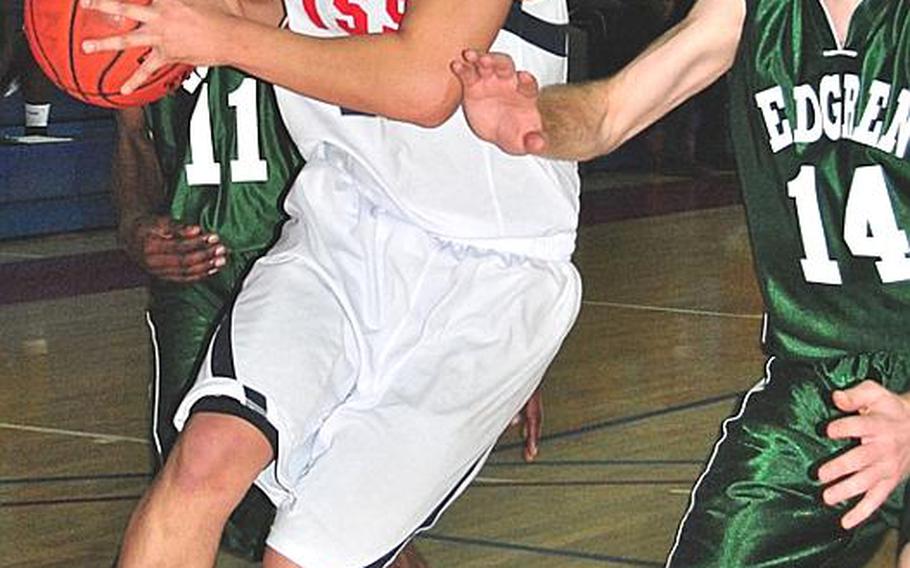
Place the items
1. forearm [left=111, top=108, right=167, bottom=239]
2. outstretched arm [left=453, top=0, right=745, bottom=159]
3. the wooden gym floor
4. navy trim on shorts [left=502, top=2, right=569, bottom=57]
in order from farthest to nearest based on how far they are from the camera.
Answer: the wooden gym floor → forearm [left=111, top=108, right=167, bottom=239] → navy trim on shorts [left=502, top=2, right=569, bottom=57] → outstretched arm [left=453, top=0, right=745, bottom=159]

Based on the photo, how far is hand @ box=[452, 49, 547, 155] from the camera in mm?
2977

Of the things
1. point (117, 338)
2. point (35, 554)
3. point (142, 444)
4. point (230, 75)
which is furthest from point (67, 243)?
point (230, 75)

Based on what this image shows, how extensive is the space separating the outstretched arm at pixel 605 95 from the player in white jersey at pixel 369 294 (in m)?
0.09

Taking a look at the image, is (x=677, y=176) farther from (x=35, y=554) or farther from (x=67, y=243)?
(x=35, y=554)

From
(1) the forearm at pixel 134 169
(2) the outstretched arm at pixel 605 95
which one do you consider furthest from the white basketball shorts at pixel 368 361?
(1) the forearm at pixel 134 169

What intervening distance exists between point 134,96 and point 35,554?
211 cm

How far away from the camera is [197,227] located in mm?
4352

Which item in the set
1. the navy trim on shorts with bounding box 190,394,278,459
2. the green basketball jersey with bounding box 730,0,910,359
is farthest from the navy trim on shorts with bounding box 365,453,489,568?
the green basketball jersey with bounding box 730,0,910,359

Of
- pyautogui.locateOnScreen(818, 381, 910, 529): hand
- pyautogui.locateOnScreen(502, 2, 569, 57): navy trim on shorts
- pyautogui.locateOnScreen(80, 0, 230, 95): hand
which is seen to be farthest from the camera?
pyautogui.locateOnScreen(502, 2, 569, 57): navy trim on shorts

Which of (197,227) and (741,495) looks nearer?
(741,495)

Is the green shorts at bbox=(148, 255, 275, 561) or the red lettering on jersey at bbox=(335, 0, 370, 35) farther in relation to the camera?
the green shorts at bbox=(148, 255, 275, 561)

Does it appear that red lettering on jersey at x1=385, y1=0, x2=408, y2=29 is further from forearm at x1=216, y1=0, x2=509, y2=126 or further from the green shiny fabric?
the green shiny fabric

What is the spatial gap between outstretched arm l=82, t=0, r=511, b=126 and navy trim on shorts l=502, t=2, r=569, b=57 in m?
0.43

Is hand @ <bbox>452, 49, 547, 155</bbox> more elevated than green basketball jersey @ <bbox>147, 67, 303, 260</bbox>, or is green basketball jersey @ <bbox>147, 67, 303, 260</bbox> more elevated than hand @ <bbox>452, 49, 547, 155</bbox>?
hand @ <bbox>452, 49, 547, 155</bbox>
